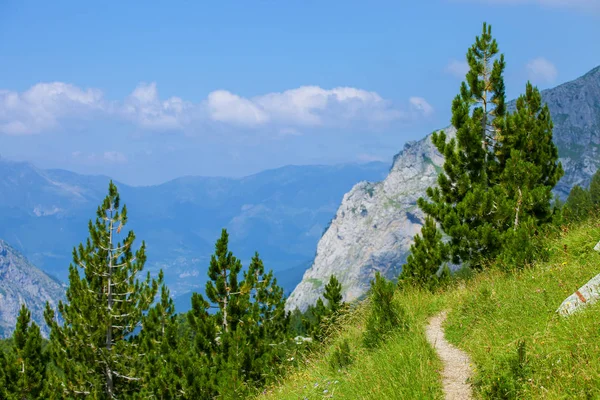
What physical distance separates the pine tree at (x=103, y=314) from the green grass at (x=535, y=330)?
83.5ft

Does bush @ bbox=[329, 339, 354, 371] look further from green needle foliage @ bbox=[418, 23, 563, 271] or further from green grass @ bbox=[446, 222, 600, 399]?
green needle foliage @ bbox=[418, 23, 563, 271]

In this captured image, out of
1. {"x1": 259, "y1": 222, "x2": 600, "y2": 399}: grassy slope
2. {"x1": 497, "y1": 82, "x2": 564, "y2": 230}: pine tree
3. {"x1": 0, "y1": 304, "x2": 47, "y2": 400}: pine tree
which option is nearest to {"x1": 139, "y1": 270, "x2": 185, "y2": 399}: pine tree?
{"x1": 0, "y1": 304, "x2": 47, "y2": 400}: pine tree

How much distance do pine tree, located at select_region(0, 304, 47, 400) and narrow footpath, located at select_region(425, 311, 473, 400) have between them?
95.9 feet

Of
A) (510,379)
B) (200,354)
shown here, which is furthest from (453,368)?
(200,354)

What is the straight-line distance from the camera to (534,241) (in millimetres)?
13438

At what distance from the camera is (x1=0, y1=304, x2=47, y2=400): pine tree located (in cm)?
3075

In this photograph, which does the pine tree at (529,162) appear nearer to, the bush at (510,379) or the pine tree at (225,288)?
the pine tree at (225,288)

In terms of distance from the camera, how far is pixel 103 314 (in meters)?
31.8

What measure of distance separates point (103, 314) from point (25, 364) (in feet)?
18.3

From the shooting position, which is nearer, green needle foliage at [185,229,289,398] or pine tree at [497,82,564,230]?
pine tree at [497,82,564,230]

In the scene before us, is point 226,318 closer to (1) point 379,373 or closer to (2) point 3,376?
(2) point 3,376

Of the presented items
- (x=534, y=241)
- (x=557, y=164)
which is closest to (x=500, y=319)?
(x=534, y=241)

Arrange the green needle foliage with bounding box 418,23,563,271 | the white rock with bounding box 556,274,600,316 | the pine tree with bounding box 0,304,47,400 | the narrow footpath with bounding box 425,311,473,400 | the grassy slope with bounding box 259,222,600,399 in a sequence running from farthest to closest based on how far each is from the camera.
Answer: the pine tree with bounding box 0,304,47,400
the green needle foliage with bounding box 418,23,563,271
the white rock with bounding box 556,274,600,316
the narrow footpath with bounding box 425,311,473,400
the grassy slope with bounding box 259,222,600,399

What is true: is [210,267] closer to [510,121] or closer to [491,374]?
[510,121]
